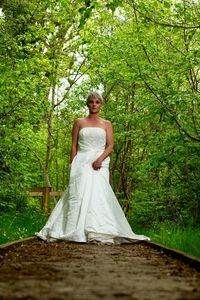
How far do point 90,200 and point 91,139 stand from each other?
108 centimetres

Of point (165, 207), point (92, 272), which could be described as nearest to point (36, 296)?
point (92, 272)

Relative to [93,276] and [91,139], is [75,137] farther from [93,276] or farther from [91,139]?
[93,276]

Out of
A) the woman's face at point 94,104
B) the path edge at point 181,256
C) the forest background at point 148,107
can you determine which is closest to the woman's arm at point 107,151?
the woman's face at point 94,104

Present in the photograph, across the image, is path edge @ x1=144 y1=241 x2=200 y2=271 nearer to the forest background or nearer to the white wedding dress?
the forest background

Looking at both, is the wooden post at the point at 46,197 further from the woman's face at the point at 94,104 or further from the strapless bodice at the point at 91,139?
the woman's face at the point at 94,104

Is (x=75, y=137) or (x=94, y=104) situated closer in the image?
(x=94, y=104)

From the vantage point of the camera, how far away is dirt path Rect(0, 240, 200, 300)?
2953mm

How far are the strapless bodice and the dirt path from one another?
2862 mm

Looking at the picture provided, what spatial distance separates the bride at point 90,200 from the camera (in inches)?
303

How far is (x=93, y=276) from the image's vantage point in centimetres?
378

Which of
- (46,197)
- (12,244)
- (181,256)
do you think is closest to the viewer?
(181,256)

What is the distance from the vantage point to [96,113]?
27.8 feet

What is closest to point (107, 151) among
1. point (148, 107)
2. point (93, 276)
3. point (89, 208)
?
point (89, 208)

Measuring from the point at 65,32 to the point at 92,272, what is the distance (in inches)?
756
